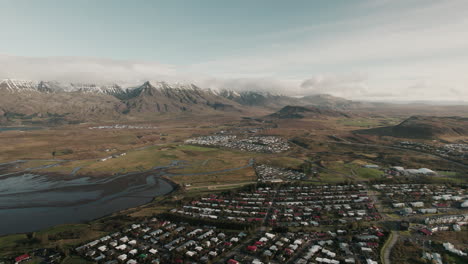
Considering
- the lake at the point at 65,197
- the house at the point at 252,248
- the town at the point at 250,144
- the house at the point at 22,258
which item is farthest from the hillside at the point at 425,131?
the house at the point at 22,258

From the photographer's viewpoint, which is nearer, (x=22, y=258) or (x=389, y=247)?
(x=22, y=258)

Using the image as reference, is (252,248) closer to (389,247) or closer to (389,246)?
(389,247)

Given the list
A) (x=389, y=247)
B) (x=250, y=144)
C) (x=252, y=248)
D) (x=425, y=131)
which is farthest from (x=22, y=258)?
(x=425, y=131)

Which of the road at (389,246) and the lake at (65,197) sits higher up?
the road at (389,246)

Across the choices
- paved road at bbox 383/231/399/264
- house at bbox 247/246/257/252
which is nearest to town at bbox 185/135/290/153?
paved road at bbox 383/231/399/264

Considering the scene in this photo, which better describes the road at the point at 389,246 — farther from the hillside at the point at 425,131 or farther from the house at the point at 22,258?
the hillside at the point at 425,131

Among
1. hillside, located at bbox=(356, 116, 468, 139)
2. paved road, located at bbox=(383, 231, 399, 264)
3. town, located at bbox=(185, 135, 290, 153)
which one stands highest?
hillside, located at bbox=(356, 116, 468, 139)

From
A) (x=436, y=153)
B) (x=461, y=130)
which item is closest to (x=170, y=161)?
(x=436, y=153)

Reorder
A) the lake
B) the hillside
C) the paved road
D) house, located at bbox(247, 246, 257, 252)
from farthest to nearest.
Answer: the hillside
the lake
house, located at bbox(247, 246, 257, 252)
the paved road

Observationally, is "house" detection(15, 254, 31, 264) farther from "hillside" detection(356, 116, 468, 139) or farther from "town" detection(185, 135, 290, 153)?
"hillside" detection(356, 116, 468, 139)

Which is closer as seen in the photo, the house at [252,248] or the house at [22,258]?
the house at [22,258]
